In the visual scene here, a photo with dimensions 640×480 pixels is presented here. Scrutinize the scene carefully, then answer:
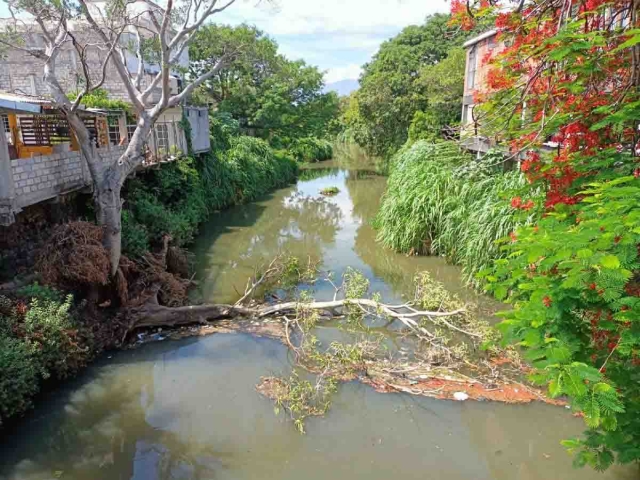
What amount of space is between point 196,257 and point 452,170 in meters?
7.57

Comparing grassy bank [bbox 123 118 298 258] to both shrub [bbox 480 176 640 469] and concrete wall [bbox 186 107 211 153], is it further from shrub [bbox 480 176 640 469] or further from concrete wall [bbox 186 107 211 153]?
shrub [bbox 480 176 640 469]

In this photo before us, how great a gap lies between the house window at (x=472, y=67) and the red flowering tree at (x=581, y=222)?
572 inches

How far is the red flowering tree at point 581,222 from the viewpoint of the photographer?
3.06 meters

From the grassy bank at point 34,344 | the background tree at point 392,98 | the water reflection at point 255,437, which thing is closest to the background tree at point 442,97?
the background tree at point 392,98

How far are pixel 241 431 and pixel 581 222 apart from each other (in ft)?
15.7

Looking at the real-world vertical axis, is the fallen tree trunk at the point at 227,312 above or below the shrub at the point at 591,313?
below

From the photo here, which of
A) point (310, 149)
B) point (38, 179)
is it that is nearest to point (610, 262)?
point (38, 179)

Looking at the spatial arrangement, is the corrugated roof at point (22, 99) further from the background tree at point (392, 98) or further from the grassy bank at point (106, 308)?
the background tree at point (392, 98)

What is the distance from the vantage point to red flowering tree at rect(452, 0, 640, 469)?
10.0ft

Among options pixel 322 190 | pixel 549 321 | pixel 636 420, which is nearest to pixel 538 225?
pixel 549 321

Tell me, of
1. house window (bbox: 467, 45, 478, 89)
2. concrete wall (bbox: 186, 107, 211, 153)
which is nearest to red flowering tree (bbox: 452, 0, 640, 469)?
concrete wall (bbox: 186, 107, 211, 153)

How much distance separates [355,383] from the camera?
23.9ft

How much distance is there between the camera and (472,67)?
19.5m

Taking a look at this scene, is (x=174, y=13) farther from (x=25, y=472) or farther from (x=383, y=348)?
(x=25, y=472)
